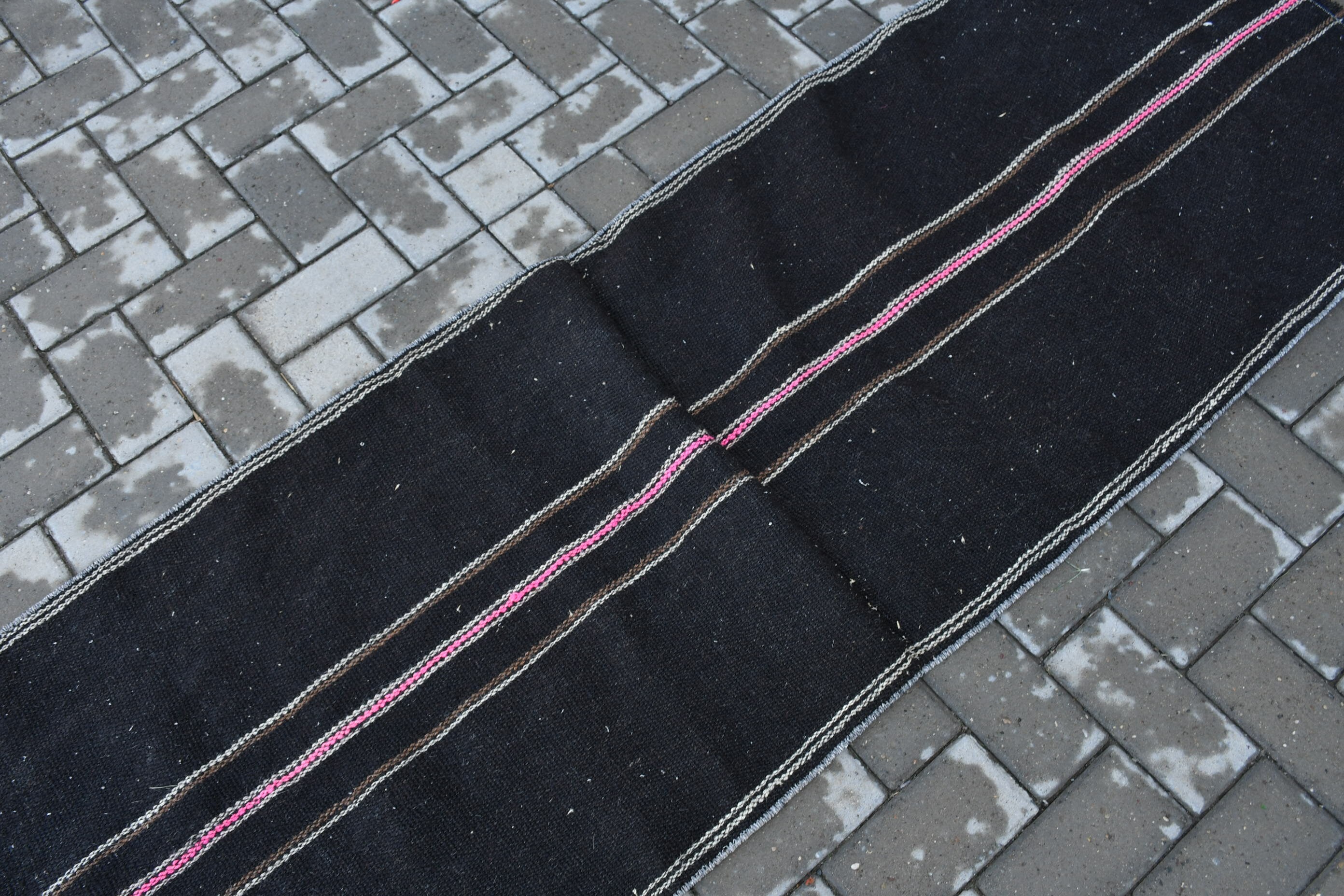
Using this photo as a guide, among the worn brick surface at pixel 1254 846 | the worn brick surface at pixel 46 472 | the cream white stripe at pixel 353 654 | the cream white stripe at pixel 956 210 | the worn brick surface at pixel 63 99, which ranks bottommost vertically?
the worn brick surface at pixel 1254 846

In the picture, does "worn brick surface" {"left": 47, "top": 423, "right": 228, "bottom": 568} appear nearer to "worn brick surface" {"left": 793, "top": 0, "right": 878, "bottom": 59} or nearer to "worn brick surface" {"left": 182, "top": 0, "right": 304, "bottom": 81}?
"worn brick surface" {"left": 182, "top": 0, "right": 304, "bottom": 81}

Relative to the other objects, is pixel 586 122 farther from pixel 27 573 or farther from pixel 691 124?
pixel 27 573

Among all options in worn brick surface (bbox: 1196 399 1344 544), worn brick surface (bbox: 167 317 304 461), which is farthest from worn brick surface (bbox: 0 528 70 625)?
worn brick surface (bbox: 1196 399 1344 544)

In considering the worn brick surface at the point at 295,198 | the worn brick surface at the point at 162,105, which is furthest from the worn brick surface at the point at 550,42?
the worn brick surface at the point at 162,105

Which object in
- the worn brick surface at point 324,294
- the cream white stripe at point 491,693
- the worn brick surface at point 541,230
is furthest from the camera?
the worn brick surface at point 541,230

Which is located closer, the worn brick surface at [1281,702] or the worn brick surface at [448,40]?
the worn brick surface at [1281,702]

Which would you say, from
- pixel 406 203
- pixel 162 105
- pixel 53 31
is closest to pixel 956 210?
pixel 406 203

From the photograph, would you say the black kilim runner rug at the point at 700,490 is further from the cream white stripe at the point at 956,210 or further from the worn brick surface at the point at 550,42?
the worn brick surface at the point at 550,42
